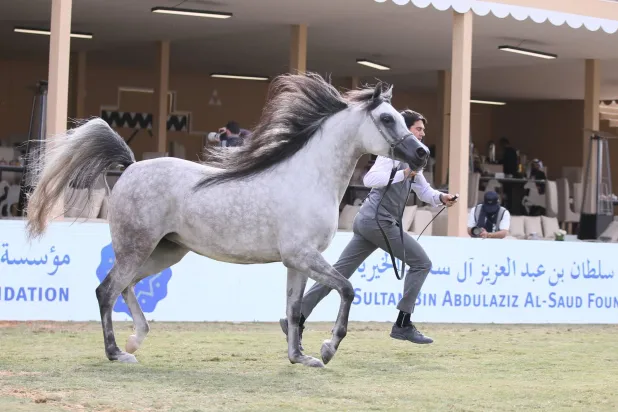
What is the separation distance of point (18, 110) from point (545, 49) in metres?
12.0

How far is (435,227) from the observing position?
55.4ft

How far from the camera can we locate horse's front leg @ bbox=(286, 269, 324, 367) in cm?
779

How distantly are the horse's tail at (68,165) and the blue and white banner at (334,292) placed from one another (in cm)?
281

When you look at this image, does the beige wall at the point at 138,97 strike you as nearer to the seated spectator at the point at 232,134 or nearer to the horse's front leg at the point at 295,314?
the seated spectator at the point at 232,134

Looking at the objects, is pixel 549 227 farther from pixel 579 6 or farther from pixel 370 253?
pixel 370 253

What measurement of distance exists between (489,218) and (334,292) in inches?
104

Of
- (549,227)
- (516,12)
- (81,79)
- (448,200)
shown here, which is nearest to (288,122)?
(448,200)

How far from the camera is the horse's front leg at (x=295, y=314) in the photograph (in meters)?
7.79

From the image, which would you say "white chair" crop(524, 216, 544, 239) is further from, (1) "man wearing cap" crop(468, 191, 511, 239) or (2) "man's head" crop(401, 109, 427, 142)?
(2) "man's head" crop(401, 109, 427, 142)

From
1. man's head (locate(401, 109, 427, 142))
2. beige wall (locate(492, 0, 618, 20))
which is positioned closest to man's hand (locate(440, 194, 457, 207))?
man's head (locate(401, 109, 427, 142))

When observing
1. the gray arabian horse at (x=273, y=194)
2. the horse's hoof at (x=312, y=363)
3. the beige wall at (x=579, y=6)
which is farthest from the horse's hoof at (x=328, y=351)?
the beige wall at (x=579, y=6)

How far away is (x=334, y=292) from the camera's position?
40.9ft

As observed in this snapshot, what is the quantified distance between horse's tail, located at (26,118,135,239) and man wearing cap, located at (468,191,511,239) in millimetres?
6600

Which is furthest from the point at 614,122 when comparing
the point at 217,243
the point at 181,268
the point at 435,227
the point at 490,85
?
the point at 217,243
